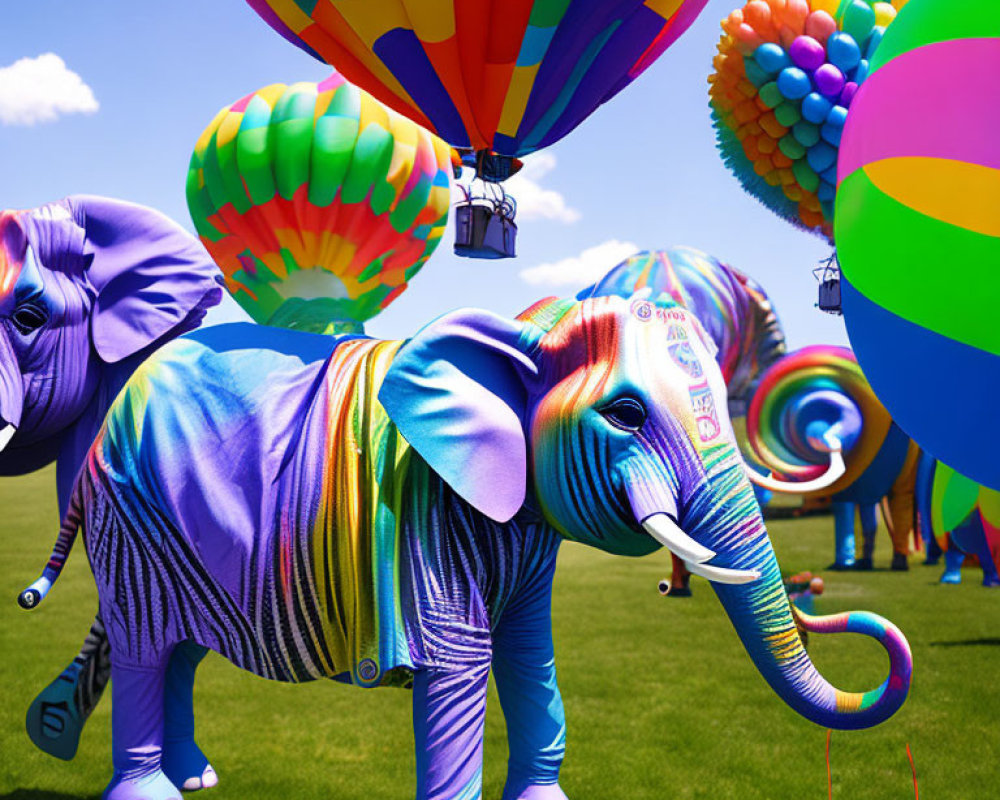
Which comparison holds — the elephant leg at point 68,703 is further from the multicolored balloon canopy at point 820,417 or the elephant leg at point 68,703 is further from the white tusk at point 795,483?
the multicolored balloon canopy at point 820,417

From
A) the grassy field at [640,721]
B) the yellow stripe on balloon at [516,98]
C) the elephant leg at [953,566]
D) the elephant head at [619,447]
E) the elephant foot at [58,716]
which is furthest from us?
the elephant leg at [953,566]

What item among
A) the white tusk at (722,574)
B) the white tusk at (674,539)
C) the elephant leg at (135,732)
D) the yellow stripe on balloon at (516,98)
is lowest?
the elephant leg at (135,732)

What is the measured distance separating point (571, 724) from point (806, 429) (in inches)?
212

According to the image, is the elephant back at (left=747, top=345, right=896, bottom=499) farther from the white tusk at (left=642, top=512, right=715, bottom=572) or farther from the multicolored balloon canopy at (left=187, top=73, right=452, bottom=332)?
the white tusk at (left=642, top=512, right=715, bottom=572)

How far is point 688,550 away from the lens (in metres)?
2.25

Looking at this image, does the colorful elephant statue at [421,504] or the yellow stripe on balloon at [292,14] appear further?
A: the yellow stripe on balloon at [292,14]

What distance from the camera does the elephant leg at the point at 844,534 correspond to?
31.3 feet

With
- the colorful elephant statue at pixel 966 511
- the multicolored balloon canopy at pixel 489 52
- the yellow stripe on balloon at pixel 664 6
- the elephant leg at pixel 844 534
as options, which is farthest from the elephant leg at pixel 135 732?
the elephant leg at pixel 844 534

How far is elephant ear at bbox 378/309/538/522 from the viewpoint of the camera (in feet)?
8.02

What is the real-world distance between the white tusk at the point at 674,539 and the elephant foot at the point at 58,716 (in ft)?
6.79

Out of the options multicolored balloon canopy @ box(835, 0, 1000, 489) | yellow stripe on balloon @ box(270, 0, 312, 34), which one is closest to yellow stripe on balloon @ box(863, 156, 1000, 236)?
multicolored balloon canopy @ box(835, 0, 1000, 489)

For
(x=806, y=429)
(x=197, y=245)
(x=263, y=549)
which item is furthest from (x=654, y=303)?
(x=806, y=429)

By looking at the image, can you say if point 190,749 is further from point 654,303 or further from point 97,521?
point 654,303

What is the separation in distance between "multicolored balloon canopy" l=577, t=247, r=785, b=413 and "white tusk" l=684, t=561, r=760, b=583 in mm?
4895
